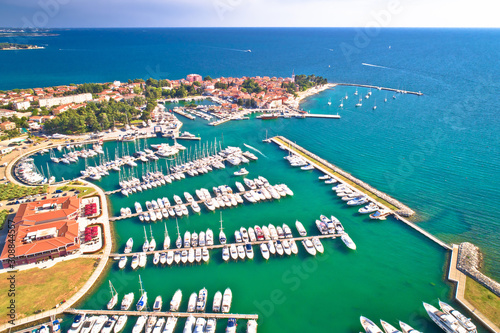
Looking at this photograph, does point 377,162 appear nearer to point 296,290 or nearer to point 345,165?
point 345,165

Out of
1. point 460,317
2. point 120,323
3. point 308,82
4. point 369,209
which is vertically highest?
point 308,82

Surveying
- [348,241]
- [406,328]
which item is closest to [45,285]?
[348,241]

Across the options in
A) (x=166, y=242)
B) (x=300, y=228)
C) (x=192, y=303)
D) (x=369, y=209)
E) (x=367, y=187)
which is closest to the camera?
(x=192, y=303)

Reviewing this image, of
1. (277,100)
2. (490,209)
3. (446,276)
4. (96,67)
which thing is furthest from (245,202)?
(96,67)

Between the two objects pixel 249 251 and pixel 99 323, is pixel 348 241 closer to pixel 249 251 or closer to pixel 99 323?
pixel 249 251

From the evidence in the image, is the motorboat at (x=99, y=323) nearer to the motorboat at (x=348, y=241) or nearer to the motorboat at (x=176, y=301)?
the motorboat at (x=176, y=301)

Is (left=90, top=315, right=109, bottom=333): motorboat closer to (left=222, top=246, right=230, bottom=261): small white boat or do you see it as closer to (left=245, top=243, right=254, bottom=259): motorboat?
(left=222, top=246, right=230, bottom=261): small white boat
